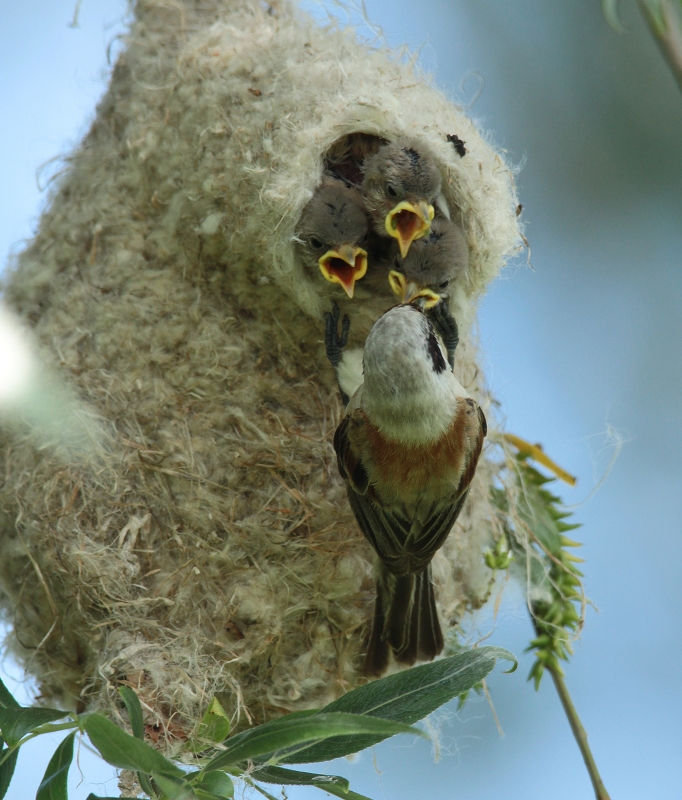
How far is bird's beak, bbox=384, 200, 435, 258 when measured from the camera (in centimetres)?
212

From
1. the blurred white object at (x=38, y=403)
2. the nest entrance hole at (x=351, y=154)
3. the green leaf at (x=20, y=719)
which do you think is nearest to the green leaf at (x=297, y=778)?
the green leaf at (x=20, y=719)

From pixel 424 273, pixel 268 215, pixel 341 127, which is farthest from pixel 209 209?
pixel 424 273

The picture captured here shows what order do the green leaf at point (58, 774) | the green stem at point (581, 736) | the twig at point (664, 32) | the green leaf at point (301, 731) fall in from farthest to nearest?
the green stem at point (581, 736) < the twig at point (664, 32) < the green leaf at point (58, 774) < the green leaf at point (301, 731)

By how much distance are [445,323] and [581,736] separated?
1.03 meters

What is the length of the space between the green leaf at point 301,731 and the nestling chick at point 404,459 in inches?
27.4

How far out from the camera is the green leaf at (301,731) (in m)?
1.23

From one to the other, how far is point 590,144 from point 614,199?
26 cm

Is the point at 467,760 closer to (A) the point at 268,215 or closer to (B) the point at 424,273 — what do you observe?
(B) the point at 424,273

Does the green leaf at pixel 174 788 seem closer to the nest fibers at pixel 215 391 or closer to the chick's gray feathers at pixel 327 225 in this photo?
the nest fibers at pixel 215 391

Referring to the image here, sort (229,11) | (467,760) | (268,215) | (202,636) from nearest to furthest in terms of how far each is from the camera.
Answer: (202,636)
(268,215)
(229,11)
(467,760)

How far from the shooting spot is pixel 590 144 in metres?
3.78

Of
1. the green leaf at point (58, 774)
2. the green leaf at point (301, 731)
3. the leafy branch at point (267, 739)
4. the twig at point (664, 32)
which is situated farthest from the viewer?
the twig at point (664, 32)

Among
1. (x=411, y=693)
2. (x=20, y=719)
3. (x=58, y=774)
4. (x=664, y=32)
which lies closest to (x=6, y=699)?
Answer: (x=20, y=719)

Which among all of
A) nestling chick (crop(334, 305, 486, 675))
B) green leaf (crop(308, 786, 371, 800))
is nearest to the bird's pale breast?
nestling chick (crop(334, 305, 486, 675))
